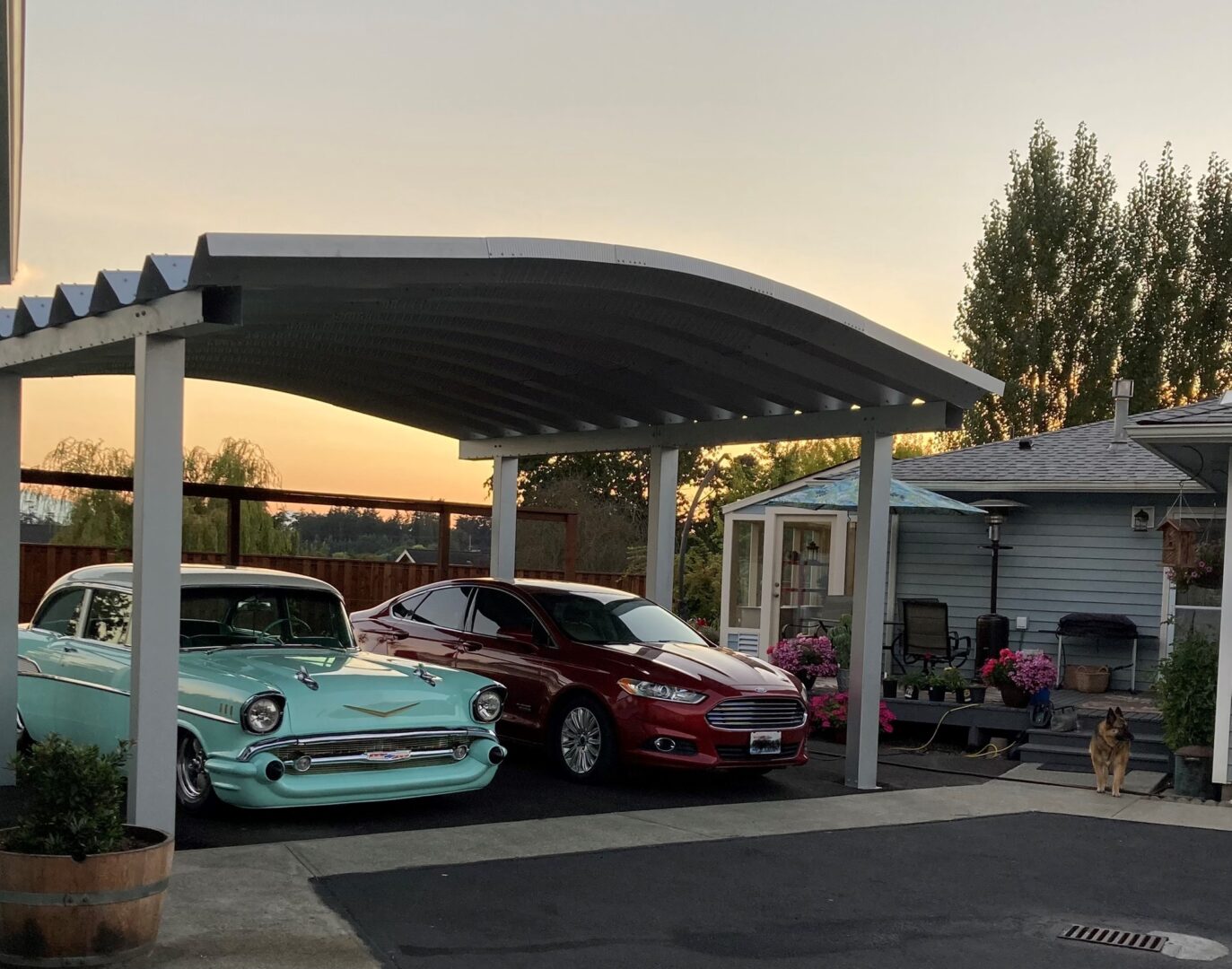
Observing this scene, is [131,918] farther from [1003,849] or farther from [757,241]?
[757,241]

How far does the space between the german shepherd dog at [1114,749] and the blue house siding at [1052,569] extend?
5.23 m

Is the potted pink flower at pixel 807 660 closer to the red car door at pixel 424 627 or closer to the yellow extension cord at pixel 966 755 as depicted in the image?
the yellow extension cord at pixel 966 755

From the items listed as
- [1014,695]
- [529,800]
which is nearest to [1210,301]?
[1014,695]

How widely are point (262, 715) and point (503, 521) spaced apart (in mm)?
6074

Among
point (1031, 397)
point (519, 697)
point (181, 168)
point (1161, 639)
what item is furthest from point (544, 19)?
point (1031, 397)

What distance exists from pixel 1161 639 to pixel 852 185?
7.65m

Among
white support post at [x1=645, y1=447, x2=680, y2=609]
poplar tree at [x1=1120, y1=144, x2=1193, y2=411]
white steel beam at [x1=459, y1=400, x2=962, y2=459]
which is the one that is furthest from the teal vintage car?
poplar tree at [x1=1120, y1=144, x2=1193, y2=411]

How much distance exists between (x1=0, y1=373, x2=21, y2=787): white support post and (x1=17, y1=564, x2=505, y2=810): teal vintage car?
0.25m

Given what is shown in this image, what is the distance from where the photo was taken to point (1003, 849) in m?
8.28

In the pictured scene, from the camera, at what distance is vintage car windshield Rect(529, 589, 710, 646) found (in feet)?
34.0

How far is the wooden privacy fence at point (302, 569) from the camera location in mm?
12328

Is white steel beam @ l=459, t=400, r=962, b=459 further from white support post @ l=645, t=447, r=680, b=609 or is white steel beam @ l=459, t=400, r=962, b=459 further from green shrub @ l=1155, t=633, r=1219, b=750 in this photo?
green shrub @ l=1155, t=633, r=1219, b=750

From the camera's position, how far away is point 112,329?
7090 millimetres

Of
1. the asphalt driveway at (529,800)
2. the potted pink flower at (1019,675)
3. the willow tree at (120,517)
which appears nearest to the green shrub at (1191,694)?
the potted pink flower at (1019,675)
